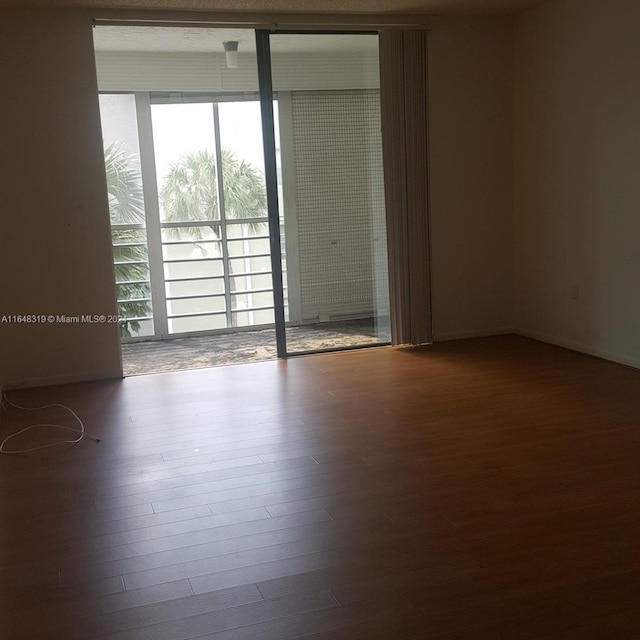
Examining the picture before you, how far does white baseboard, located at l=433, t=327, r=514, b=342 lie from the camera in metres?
5.83

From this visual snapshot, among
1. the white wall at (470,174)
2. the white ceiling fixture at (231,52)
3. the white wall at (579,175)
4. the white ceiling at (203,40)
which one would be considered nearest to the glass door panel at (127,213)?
the white ceiling at (203,40)

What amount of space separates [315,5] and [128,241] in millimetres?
2875

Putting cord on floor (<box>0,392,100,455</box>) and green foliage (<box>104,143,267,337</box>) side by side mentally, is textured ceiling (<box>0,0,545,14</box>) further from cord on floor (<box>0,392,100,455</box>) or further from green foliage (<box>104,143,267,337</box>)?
cord on floor (<box>0,392,100,455</box>)

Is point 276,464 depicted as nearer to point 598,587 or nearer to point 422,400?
point 422,400

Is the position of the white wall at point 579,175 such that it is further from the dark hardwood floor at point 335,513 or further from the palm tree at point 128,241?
the palm tree at point 128,241

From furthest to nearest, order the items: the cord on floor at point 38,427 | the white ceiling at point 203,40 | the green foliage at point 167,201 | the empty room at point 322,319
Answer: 1. the green foliage at point 167,201
2. the white ceiling at point 203,40
3. the cord on floor at point 38,427
4. the empty room at point 322,319

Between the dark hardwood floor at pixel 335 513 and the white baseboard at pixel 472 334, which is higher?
the white baseboard at pixel 472 334

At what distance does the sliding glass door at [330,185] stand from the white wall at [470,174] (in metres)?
0.48

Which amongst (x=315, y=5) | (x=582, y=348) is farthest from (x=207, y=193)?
(x=582, y=348)

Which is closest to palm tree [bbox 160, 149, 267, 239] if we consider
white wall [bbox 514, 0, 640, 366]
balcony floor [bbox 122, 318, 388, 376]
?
balcony floor [bbox 122, 318, 388, 376]

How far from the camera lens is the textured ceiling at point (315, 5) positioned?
462 centimetres

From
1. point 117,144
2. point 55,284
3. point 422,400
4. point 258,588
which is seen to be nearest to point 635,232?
point 422,400

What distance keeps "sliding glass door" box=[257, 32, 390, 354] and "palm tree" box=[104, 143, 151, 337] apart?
5.96 ft

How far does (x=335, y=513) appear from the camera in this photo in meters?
2.80
